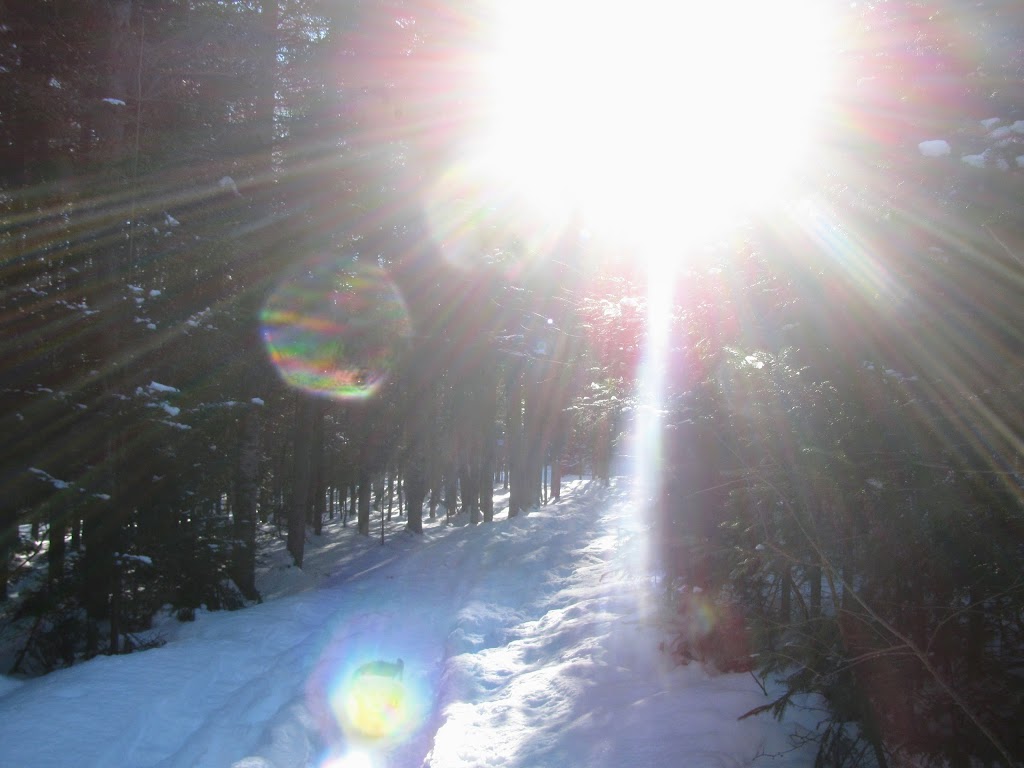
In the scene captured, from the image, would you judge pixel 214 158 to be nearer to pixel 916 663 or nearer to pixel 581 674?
pixel 581 674

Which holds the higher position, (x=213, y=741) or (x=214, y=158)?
(x=214, y=158)

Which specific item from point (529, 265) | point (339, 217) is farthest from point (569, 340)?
point (339, 217)

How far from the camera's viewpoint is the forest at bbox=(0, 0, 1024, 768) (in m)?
4.21

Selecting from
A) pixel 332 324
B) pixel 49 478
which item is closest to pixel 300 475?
pixel 332 324

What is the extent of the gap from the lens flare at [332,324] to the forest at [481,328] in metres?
0.08

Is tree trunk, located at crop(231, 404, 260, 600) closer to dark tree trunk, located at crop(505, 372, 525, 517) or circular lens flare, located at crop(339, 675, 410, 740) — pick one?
circular lens flare, located at crop(339, 675, 410, 740)

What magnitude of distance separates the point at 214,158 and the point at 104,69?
2.47 metres

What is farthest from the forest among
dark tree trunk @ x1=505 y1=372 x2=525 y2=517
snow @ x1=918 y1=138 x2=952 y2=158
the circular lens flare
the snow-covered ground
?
the circular lens flare

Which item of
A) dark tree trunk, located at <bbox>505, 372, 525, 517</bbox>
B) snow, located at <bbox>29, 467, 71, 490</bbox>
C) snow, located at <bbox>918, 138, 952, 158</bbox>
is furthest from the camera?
dark tree trunk, located at <bbox>505, 372, 525, 517</bbox>

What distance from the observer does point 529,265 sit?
1809 centimetres

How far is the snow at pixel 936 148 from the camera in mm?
4844

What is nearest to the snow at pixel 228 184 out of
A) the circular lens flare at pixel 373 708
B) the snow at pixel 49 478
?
the snow at pixel 49 478

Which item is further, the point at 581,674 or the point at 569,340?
the point at 569,340

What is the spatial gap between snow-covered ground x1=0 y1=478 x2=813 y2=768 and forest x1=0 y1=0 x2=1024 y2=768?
0.82m
